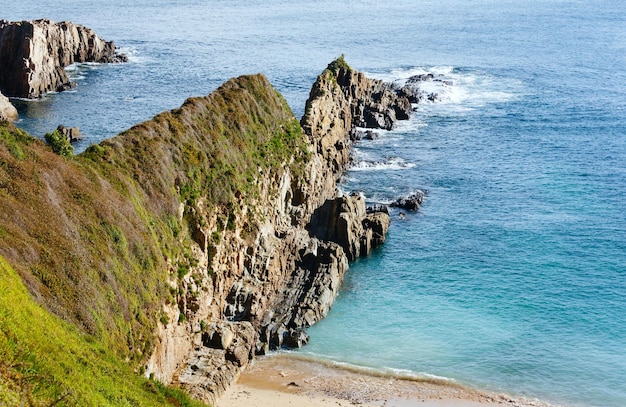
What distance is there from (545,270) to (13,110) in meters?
86.9

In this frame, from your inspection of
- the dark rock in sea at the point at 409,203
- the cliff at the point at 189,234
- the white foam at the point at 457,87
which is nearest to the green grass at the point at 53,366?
the cliff at the point at 189,234

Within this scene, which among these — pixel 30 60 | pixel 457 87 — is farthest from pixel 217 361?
pixel 457 87

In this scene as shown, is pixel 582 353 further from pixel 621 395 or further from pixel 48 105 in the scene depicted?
pixel 48 105

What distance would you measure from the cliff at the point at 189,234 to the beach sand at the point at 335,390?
1809 mm

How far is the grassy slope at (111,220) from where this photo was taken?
40.2 meters

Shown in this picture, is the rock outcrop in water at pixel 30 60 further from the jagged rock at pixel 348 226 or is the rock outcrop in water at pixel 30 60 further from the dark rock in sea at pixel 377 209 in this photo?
the jagged rock at pixel 348 226

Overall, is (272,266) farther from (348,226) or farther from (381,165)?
(381,165)

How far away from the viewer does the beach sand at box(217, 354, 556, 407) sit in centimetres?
5538

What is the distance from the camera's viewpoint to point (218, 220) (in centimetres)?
6228

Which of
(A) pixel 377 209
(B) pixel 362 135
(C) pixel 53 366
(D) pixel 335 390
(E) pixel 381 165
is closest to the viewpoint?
(C) pixel 53 366

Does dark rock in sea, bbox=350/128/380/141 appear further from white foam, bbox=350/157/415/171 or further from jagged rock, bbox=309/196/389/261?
jagged rock, bbox=309/196/389/261

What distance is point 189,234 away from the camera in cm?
5875

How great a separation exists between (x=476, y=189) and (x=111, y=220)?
201ft

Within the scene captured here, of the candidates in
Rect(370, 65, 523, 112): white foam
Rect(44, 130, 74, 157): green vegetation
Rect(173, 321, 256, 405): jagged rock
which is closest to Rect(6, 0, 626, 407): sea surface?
Rect(370, 65, 523, 112): white foam
